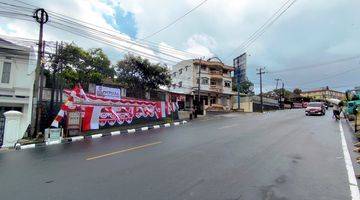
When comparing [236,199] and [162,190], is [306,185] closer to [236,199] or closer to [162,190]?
[236,199]

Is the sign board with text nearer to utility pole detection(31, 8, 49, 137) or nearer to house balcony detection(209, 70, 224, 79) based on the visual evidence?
utility pole detection(31, 8, 49, 137)

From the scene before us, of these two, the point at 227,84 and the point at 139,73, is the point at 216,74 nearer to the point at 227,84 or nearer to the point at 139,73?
the point at 227,84

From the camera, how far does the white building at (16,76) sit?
22453 millimetres

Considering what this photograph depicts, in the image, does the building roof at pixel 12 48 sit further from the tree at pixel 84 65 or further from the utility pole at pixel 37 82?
the tree at pixel 84 65

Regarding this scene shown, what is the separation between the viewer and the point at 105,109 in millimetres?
24562

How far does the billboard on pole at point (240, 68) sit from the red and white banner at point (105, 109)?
33.1 meters

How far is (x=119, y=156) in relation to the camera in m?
11.2

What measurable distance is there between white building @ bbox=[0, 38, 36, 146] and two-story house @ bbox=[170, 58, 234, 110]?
118 ft

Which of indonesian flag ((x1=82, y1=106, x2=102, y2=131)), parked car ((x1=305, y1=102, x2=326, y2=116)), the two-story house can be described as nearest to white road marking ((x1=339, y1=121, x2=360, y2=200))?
indonesian flag ((x1=82, y1=106, x2=102, y2=131))

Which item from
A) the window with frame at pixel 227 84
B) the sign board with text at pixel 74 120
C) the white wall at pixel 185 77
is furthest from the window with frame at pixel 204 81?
the sign board with text at pixel 74 120

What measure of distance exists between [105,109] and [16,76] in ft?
22.6

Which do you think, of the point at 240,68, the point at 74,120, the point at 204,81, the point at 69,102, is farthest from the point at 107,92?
the point at 240,68

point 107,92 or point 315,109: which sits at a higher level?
point 107,92

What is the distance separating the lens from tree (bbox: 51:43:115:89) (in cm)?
3756
